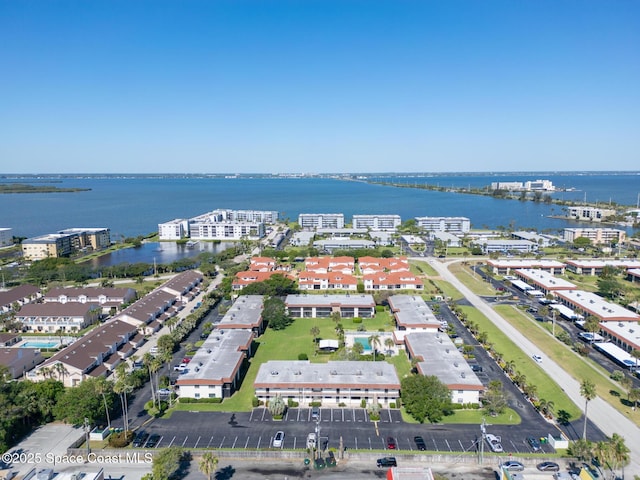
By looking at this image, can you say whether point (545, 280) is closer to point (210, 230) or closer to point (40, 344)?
point (40, 344)

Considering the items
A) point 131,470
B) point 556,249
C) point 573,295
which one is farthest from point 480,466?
point 556,249

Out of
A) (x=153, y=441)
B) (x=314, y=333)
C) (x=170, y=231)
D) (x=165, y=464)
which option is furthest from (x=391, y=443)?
(x=170, y=231)

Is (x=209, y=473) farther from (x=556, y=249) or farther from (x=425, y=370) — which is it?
(x=556, y=249)

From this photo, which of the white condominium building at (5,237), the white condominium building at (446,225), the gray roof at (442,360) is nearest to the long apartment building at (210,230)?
the white condominium building at (5,237)

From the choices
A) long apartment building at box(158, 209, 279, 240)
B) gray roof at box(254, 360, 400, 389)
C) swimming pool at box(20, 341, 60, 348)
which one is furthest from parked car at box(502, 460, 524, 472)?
long apartment building at box(158, 209, 279, 240)

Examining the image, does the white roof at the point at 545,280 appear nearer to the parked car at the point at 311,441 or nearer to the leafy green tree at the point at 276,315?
the leafy green tree at the point at 276,315

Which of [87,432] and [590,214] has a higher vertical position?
[590,214]

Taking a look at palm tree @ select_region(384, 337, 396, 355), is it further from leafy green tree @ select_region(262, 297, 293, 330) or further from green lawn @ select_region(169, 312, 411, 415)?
leafy green tree @ select_region(262, 297, 293, 330)
